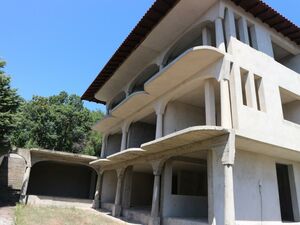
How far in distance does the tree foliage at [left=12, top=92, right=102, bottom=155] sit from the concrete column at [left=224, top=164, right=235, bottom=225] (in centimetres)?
2622

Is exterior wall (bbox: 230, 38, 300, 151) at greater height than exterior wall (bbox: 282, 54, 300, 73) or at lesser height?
lesser

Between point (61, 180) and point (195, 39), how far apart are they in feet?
67.8

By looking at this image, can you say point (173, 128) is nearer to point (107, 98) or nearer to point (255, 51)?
point (255, 51)

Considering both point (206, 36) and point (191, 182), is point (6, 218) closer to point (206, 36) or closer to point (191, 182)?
point (191, 182)

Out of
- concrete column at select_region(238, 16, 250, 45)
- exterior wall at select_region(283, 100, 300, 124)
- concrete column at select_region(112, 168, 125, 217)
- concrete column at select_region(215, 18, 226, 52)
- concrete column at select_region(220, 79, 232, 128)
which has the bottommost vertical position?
concrete column at select_region(112, 168, 125, 217)

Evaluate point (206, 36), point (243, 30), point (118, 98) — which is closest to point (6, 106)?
point (118, 98)

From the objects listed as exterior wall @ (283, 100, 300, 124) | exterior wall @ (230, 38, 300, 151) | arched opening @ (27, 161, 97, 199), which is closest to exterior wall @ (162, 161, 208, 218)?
exterior wall @ (230, 38, 300, 151)

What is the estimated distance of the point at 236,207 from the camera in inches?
382

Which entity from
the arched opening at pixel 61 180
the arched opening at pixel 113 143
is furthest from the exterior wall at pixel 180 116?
the arched opening at pixel 61 180

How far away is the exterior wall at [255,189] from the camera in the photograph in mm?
9922

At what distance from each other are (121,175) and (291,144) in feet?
35.7

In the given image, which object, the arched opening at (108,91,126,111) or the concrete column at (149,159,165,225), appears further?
the arched opening at (108,91,126,111)

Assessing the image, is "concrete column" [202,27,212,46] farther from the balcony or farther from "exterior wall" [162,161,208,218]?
"exterior wall" [162,161,208,218]

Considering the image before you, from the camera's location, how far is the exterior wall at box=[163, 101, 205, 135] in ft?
44.8
